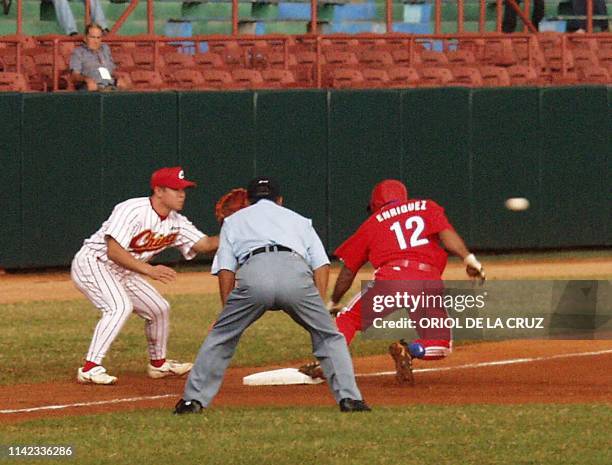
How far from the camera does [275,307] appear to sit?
387 inches

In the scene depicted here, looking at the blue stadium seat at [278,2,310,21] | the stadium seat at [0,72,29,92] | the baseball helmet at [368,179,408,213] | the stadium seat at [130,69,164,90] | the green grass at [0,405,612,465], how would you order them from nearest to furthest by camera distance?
1. the green grass at [0,405,612,465]
2. the baseball helmet at [368,179,408,213]
3. the stadium seat at [0,72,29,92]
4. the stadium seat at [130,69,164,90]
5. the blue stadium seat at [278,2,310,21]

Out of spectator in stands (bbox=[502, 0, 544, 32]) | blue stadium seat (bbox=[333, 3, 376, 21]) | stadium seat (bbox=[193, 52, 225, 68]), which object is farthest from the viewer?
blue stadium seat (bbox=[333, 3, 376, 21])

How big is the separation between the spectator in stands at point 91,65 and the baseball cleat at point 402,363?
25.3 feet

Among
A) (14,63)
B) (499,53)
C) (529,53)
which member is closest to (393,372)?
(14,63)

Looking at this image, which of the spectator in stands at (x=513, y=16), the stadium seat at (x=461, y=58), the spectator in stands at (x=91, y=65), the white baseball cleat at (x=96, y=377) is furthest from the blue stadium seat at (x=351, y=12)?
the white baseball cleat at (x=96, y=377)

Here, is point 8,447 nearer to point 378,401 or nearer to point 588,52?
point 378,401

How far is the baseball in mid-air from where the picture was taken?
19578mm

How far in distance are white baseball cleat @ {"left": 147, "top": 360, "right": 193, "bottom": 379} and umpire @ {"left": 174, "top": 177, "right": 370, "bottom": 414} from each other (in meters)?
2.47

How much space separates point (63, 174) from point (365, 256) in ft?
23.6

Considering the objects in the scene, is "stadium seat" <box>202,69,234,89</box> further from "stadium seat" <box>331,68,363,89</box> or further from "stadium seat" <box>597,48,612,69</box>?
"stadium seat" <box>597,48,612,69</box>

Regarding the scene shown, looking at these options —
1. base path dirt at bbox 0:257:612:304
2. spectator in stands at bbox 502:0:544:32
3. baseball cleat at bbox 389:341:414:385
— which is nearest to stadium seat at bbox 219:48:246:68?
base path dirt at bbox 0:257:612:304

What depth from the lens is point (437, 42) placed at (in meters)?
23.6

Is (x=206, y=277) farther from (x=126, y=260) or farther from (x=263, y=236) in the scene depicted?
(x=263, y=236)

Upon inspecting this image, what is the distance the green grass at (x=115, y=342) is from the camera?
13250mm
